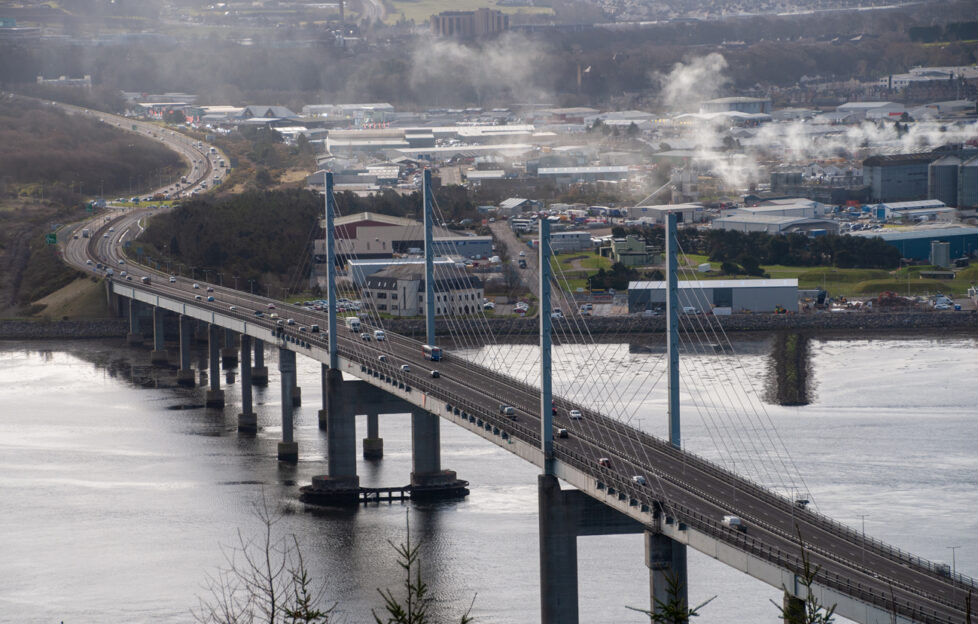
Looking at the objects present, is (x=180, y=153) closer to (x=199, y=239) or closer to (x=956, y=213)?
(x=199, y=239)

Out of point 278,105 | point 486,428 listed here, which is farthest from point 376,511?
point 278,105

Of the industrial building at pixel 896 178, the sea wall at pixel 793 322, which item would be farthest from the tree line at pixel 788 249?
the industrial building at pixel 896 178

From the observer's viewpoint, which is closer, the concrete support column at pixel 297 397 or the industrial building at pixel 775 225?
the concrete support column at pixel 297 397

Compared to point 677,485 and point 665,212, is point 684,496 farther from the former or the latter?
point 665,212

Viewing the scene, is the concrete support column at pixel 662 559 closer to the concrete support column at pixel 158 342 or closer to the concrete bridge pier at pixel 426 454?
the concrete bridge pier at pixel 426 454

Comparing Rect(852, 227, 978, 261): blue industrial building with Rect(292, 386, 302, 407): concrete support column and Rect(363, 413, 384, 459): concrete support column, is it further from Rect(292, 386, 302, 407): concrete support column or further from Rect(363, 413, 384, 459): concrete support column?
Rect(363, 413, 384, 459): concrete support column
